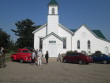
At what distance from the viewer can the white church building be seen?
36.8 metres

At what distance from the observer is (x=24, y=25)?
79250mm

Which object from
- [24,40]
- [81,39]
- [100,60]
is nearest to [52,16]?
[81,39]

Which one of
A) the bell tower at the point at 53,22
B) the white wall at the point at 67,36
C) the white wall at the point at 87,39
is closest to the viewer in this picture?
the bell tower at the point at 53,22

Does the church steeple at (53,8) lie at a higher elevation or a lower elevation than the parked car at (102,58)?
higher

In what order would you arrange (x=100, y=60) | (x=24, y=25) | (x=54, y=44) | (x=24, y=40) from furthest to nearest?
(x=24, y=25)
(x=24, y=40)
(x=54, y=44)
(x=100, y=60)

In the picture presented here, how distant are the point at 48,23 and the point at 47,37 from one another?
147 inches

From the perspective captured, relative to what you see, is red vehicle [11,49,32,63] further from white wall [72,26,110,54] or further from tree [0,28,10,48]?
tree [0,28,10,48]

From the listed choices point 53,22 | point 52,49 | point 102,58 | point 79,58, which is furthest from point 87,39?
point 79,58

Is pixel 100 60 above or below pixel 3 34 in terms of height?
below

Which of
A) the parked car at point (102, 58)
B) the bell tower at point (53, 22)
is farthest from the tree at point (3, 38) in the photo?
the parked car at point (102, 58)

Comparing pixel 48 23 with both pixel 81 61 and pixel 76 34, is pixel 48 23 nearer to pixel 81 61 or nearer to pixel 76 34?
pixel 76 34

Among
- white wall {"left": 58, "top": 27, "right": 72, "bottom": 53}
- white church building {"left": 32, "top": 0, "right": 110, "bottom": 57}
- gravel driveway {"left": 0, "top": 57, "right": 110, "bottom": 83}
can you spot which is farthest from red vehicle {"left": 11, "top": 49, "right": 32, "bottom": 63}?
white wall {"left": 58, "top": 27, "right": 72, "bottom": 53}

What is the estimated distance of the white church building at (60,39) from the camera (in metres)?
36.8

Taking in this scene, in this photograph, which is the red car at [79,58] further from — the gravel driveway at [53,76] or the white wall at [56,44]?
the white wall at [56,44]
